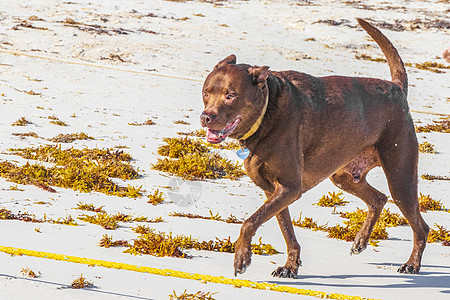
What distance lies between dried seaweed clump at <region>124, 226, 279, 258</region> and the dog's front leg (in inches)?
26.6

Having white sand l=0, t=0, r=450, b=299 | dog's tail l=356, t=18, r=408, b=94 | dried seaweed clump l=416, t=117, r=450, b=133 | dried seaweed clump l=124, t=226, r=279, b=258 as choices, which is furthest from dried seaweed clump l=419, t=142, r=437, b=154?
dried seaweed clump l=124, t=226, r=279, b=258

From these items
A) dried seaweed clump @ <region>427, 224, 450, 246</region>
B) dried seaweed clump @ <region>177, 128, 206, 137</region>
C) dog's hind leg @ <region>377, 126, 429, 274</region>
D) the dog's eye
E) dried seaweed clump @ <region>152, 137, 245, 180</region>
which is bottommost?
dried seaweed clump @ <region>177, 128, 206, 137</region>

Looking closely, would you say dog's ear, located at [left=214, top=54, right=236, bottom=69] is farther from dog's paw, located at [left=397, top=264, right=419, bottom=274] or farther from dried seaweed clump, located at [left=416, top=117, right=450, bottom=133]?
dried seaweed clump, located at [left=416, top=117, right=450, bottom=133]

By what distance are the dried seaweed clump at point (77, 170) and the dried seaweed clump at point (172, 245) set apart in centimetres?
160

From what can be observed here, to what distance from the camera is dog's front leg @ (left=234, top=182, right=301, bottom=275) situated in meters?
4.07

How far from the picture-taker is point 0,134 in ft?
29.0

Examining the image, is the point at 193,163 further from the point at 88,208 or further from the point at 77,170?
the point at 88,208

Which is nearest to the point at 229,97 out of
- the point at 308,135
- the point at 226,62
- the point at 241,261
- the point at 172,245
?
the point at 226,62

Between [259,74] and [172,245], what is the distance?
4.86ft

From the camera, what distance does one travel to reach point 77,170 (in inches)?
268

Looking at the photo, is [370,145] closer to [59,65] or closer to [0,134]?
[0,134]

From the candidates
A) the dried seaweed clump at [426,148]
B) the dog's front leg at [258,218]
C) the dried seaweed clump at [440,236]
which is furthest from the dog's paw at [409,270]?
the dried seaweed clump at [426,148]

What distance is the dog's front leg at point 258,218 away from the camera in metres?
4.07

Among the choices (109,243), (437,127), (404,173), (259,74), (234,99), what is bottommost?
(437,127)
